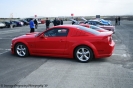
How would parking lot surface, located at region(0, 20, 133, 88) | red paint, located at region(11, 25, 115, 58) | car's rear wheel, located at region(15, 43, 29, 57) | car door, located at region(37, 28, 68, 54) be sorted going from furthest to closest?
car's rear wheel, located at region(15, 43, 29, 57)
car door, located at region(37, 28, 68, 54)
red paint, located at region(11, 25, 115, 58)
parking lot surface, located at region(0, 20, 133, 88)

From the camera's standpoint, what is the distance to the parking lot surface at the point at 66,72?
4742 millimetres

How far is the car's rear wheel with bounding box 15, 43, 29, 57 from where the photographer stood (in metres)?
7.88

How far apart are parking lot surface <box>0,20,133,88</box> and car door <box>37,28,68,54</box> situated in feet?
1.24

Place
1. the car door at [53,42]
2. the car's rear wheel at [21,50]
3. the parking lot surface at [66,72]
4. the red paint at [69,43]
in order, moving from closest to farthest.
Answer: the parking lot surface at [66,72]
the red paint at [69,43]
the car door at [53,42]
the car's rear wheel at [21,50]

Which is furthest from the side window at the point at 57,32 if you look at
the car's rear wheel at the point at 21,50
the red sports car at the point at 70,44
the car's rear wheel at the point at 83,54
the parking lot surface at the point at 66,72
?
the car's rear wheel at the point at 21,50

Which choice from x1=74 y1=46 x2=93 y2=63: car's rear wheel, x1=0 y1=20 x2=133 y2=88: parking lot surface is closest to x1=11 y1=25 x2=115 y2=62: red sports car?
x1=74 y1=46 x2=93 y2=63: car's rear wheel

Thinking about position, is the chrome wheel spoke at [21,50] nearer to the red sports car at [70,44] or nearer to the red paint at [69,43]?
the red sports car at [70,44]

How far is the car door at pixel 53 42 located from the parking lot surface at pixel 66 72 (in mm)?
379

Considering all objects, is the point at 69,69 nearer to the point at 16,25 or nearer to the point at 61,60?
the point at 61,60

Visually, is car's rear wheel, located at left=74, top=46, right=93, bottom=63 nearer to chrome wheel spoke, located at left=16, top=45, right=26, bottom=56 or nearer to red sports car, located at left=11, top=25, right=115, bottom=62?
red sports car, located at left=11, top=25, right=115, bottom=62

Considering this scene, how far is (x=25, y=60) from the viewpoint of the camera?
734 cm

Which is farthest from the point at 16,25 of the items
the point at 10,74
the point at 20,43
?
the point at 10,74

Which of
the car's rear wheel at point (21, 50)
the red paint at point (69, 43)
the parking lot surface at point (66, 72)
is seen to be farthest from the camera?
the car's rear wheel at point (21, 50)

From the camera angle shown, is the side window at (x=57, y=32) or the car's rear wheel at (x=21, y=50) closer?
the side window at (x=57, y=32)
